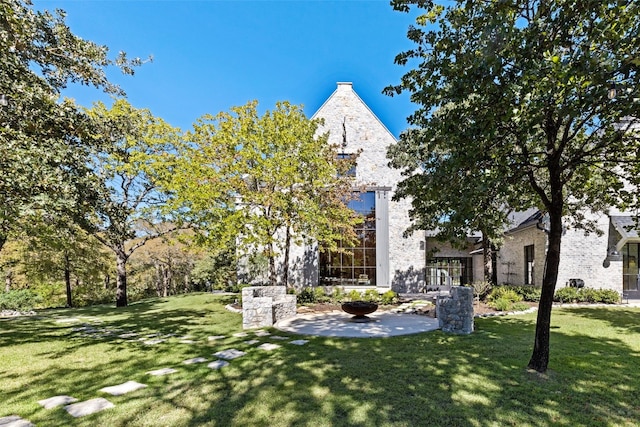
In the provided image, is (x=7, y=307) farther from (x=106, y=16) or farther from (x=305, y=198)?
(x=305, y=198)

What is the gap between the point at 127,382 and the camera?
557 centimetres

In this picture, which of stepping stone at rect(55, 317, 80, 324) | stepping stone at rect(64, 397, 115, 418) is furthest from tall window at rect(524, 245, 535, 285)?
stepping stone at rect(55, 317, 80, 324)

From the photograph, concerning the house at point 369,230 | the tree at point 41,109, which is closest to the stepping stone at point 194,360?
the tree at point 41,109

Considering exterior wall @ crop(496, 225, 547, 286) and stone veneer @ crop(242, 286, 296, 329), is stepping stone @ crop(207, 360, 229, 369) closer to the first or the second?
stone veneer @ crop(242, 286, 296, 329)

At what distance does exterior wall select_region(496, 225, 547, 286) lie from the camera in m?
17.1

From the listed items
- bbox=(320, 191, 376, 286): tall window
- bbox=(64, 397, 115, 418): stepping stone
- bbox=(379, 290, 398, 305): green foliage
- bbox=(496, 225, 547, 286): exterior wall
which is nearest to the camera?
bbox=(64, 397, 115, 418): stepping stone

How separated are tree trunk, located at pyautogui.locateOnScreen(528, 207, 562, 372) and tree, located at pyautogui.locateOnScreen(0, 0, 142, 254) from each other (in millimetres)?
9441

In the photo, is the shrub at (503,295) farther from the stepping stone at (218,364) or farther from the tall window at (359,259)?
the stepping stone at (218,364)

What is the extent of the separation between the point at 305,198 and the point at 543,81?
10.2 meters

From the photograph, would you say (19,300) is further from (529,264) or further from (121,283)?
(529,264)

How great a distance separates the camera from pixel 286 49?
51.4ft

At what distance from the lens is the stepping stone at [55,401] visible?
15.2 feet

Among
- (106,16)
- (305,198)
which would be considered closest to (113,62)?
(106,16)

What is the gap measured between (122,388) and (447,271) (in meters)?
26.4
